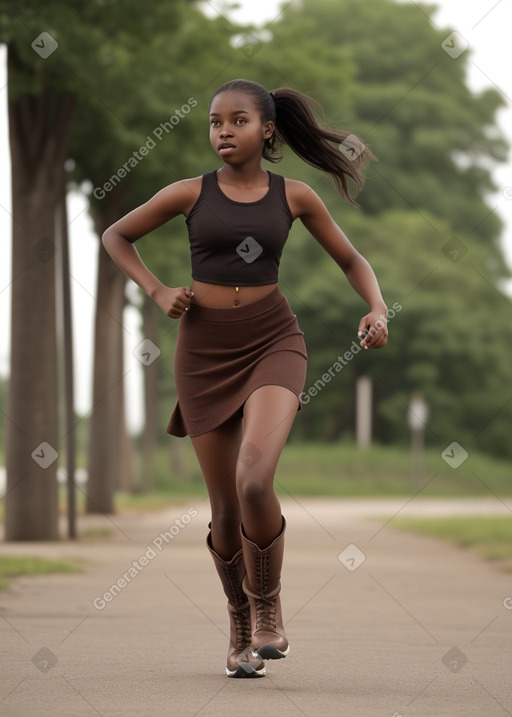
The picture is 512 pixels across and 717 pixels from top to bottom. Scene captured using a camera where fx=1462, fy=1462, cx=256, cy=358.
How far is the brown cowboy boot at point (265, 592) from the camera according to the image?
5570 millimetres

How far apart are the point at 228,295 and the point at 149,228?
48 cm

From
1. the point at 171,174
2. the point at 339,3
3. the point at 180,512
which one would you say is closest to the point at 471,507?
the point at 180,512

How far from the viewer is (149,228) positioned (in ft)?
19.5

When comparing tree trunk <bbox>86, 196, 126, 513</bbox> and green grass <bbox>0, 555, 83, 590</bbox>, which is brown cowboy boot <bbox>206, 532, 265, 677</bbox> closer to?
green grass <bbox>0, 555, 83, 590</bbox>

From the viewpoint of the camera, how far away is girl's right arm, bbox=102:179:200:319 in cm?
573

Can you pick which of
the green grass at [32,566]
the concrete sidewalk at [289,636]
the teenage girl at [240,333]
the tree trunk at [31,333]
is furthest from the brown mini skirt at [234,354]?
the tree trunk at [31,333]

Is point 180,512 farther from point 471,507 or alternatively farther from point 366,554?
point 366,554

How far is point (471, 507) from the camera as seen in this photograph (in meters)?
31.2

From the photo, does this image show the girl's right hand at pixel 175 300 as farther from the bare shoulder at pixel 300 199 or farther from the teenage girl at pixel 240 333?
the bare shoulder at pixel 300 199

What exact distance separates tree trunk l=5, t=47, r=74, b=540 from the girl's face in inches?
450

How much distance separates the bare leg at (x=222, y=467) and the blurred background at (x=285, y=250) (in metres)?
5.31

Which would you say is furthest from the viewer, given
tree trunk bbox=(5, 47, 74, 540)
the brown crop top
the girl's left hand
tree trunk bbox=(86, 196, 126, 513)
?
tree trunk bbox=(86, 196, 126, 513)

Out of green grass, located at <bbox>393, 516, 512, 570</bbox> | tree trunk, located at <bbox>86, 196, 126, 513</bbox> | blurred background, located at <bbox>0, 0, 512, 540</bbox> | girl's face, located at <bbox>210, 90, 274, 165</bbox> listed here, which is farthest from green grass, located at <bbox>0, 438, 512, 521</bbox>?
girl's face, located at <bbox>210, 90, 274, 165</bbox>

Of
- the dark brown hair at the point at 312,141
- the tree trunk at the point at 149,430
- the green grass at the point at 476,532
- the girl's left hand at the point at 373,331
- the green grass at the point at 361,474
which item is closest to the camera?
the girl's left hand at the point at 373,331
